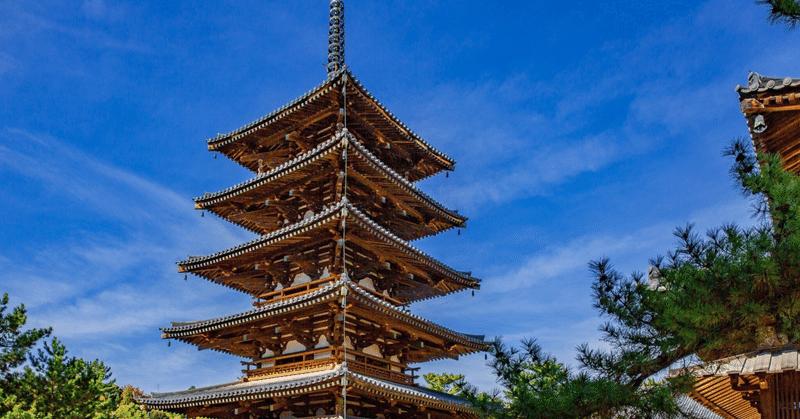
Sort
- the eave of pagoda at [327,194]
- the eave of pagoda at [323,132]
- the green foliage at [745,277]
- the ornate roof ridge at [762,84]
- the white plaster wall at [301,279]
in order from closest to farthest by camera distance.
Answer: the green foliage at [745,277] < the ornate roof ridge at [762,84] < the eave of pagoda at [327,194] < the white plaster wall at [301,279] < the eave of pagoda at [323,132]

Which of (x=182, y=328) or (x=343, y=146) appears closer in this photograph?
(x=343, y=146)

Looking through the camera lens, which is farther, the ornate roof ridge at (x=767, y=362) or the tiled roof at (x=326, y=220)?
the tiled roof at (x=326, y=220)

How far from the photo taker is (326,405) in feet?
60.7

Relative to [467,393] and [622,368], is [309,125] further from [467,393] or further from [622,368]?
[622,368]

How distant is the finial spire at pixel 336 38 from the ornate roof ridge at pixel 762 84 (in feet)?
61.1

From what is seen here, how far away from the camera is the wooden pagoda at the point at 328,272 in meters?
18.7

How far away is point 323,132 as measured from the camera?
23031mm

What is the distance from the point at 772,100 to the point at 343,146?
Answer: 1280cm

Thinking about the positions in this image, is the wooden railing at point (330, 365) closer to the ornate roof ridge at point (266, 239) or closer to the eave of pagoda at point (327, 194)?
the ornate roof ridge at point (266, 239)

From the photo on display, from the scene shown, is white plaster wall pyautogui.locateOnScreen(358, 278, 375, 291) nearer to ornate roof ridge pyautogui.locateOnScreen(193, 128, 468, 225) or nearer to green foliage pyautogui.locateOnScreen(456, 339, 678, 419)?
ornate roof ridge pyautogui.locateOnScreen(193, 128, 468, 225)

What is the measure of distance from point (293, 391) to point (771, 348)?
1210 cm

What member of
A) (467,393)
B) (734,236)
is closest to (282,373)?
(467,393)

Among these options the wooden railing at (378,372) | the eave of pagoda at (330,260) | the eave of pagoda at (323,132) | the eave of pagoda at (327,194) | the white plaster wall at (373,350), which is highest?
the eave of pagoda at (323,132)

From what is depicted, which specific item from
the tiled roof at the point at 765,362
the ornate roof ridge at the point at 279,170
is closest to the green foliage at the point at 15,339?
the ornate roof ridge at the point at 279,170
